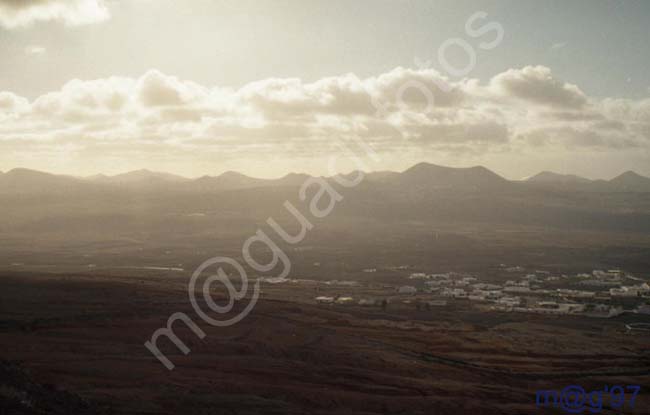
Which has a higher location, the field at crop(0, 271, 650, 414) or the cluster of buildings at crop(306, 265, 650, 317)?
the field at crop(0, 271, 650, 414)

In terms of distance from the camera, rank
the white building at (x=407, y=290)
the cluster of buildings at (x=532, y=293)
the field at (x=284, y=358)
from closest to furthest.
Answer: the field at (x=284, y=358) < the cluster of buildings at (x=532, y=293) < the white building at (x=407, y=290)

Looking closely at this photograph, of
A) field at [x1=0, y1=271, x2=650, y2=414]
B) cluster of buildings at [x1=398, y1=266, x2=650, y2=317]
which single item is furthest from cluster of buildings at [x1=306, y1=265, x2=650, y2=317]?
field at [x1=0, y1=271, x2=650, y2=414]

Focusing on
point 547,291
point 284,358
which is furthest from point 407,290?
point 284,358

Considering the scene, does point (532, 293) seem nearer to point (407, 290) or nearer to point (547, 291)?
point (547, 291)

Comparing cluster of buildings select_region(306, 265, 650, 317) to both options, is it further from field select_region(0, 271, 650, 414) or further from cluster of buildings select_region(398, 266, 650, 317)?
field select_region(0, 271, 650, 414)

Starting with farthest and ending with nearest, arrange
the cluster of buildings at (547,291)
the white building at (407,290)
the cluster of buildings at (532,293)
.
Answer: the white building at (407,290) → the cluster of buildings at (532,293) → the cluster of buildings at (547,291)

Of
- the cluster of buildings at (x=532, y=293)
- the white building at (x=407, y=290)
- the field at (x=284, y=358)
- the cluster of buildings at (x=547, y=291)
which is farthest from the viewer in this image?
the white building at (x=407, y=290)

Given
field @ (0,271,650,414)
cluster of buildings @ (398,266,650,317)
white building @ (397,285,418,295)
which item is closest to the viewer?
field @ (0,271,650,414)

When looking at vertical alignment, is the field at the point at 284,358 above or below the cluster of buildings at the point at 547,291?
above

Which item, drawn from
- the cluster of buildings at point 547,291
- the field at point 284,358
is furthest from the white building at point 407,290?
the field at point 284,358

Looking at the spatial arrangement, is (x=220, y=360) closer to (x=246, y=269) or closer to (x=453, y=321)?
(x=453, y=321)

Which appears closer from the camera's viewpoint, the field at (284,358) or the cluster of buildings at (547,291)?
the field at (284,358)

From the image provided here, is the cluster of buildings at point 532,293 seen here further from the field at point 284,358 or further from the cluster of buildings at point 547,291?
the field at point 284,358
